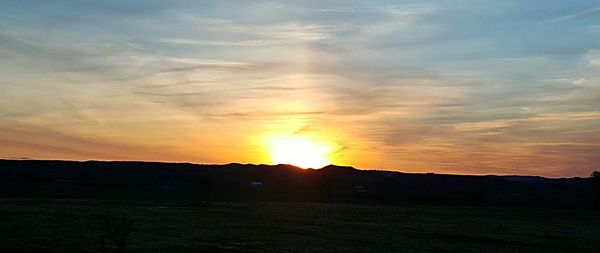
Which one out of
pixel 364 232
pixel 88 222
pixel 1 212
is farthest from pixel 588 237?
pixel 1 212

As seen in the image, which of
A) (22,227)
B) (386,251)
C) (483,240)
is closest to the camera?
(386,251)

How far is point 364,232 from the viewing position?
5850 centimetres

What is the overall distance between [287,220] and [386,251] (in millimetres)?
29091

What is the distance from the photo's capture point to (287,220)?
72500mm

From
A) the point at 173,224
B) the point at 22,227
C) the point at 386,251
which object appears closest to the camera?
the point at 386,251

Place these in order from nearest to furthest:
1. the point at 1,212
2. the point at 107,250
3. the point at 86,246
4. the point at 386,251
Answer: the point at 107,250 → the point at 86,246 → the point at 386,251 → the point at 1,212

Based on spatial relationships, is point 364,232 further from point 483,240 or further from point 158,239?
point 158,239

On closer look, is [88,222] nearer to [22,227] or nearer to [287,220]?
[22,227]

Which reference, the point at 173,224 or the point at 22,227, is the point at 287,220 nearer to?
the point at 173,224

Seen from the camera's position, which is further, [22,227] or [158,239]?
[22,227]

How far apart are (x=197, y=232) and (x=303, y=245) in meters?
11.1

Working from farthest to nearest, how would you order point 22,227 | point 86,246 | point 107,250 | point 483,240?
point 483,240 < point 22,227 < point 86,246 < point 107,250

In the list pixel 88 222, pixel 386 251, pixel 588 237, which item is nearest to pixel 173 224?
pixel 88 222

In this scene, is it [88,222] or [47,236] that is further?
[88,222]
